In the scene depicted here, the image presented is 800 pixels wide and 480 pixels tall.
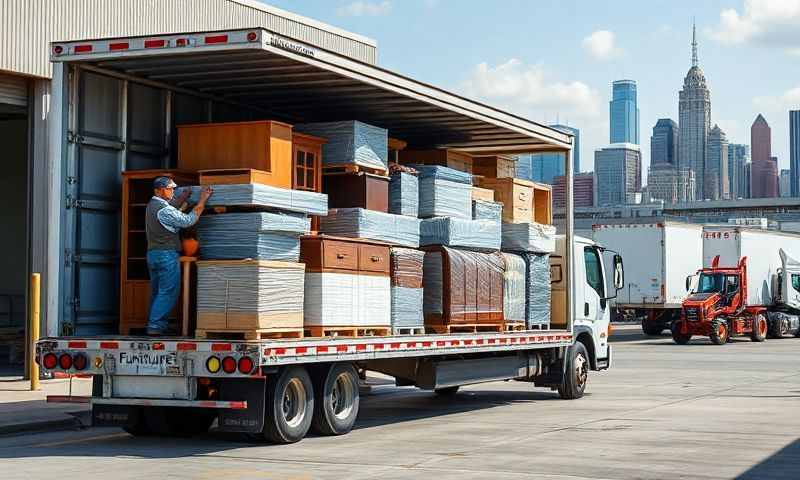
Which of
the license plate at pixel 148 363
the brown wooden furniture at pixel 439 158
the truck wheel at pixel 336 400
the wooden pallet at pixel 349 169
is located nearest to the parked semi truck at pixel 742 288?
the brown wooden furniture at pixel 439 158

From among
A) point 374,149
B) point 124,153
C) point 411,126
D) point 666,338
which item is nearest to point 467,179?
point 411,126

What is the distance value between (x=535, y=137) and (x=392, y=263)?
14.8 ft

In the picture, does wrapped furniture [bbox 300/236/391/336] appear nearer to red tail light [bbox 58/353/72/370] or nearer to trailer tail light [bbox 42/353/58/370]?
red tail light [bbox 58/353/72/370]

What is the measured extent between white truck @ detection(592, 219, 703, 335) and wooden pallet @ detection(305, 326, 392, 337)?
2766 centimetres

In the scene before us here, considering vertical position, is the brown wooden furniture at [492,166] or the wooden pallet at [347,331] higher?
the brown wooden furniture at [492,166]

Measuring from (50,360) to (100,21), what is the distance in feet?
34.6

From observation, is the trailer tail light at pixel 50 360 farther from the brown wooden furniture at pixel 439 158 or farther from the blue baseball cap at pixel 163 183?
the brown wooden furniture at pixel 439 158

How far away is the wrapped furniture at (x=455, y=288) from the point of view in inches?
586

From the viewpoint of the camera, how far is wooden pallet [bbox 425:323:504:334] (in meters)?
14.9

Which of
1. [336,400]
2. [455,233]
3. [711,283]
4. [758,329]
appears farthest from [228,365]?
[758,329]

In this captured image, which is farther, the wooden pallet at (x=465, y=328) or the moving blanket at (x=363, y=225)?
the wooden pallet at (x=465, y=328)

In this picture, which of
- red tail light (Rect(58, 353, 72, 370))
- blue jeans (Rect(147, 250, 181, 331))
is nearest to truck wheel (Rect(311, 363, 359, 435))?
blue jeans (Rect(147, 250, 181, 331))

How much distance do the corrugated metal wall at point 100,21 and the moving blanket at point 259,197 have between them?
507 centimetres

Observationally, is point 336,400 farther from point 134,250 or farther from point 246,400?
point 134,250
